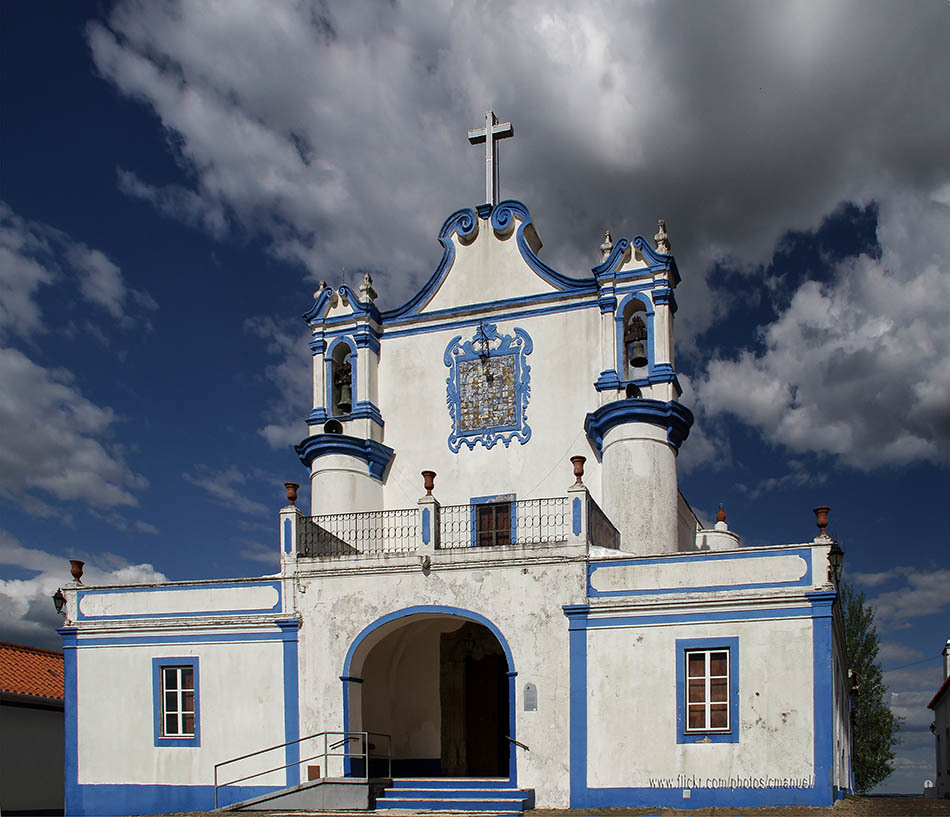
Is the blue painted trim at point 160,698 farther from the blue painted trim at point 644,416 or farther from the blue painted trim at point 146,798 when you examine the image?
the blue painted trim at point 644,416

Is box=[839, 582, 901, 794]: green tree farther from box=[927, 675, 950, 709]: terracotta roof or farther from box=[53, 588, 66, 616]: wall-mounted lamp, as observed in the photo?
box=[53, 588, 66, 616]: wall-mounted lamp

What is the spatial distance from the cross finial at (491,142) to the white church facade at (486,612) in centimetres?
8

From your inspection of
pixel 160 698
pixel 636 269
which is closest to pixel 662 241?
pixel 636 269

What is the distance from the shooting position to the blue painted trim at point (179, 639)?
1886cm

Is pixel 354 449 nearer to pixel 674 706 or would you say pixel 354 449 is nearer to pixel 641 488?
pixel 641 488

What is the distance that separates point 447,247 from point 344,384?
3.81m

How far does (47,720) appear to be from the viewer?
24406mm

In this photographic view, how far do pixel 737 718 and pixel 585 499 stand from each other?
4205 millimetres

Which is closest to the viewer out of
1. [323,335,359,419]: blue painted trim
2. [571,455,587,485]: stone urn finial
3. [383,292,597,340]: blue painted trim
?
[571,455,587,485]: stone urn finial

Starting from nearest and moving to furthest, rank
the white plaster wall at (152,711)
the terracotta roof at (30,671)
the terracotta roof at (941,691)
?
the white plaster wall at (152,711) < the terracotta roof at (30,671) < the terracotta roof at (941,691)

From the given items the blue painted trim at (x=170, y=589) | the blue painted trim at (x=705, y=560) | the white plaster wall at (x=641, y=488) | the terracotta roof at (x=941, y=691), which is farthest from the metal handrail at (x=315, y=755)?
the terracotta roof at (x=941, y=691)

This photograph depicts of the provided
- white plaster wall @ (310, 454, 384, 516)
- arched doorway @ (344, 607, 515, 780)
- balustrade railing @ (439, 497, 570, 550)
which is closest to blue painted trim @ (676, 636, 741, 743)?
balustrade railing @ (439, 497, 570, 550)

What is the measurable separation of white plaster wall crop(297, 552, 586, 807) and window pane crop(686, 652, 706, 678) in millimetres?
1998

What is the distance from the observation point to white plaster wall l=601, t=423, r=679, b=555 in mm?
19469
